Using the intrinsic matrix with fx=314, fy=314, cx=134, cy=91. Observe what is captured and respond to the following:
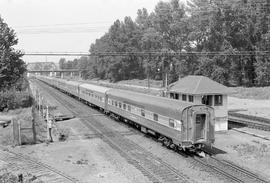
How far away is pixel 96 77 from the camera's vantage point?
135000 mm

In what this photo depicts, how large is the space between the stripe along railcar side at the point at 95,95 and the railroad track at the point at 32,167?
16.2 metres

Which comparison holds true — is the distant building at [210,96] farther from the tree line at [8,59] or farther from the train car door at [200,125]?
the tree line at [8,59]

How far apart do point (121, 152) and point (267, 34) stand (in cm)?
4775

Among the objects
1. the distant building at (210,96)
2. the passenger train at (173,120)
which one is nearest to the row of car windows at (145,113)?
the passenger train at (173,120)

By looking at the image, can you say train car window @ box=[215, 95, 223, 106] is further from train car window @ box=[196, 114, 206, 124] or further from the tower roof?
train car window @ box=[196, 114, 206, 124]

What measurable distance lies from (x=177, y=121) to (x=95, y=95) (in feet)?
73.2

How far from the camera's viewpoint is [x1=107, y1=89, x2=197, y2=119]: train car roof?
62.1 ft

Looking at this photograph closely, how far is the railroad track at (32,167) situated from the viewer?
1511 centimetres

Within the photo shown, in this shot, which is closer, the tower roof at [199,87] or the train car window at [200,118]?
the train car window at [200,118]

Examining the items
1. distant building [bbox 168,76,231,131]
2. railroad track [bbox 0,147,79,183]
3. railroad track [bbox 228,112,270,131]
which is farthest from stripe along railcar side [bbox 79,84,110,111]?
railroad track [bbox 0,147,79,183]

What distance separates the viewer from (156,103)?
21.8m

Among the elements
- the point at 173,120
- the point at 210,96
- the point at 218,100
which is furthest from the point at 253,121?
the point at 173,120

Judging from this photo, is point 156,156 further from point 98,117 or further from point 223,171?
point 98,117

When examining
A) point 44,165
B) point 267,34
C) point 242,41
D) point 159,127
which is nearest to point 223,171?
point 159,127
